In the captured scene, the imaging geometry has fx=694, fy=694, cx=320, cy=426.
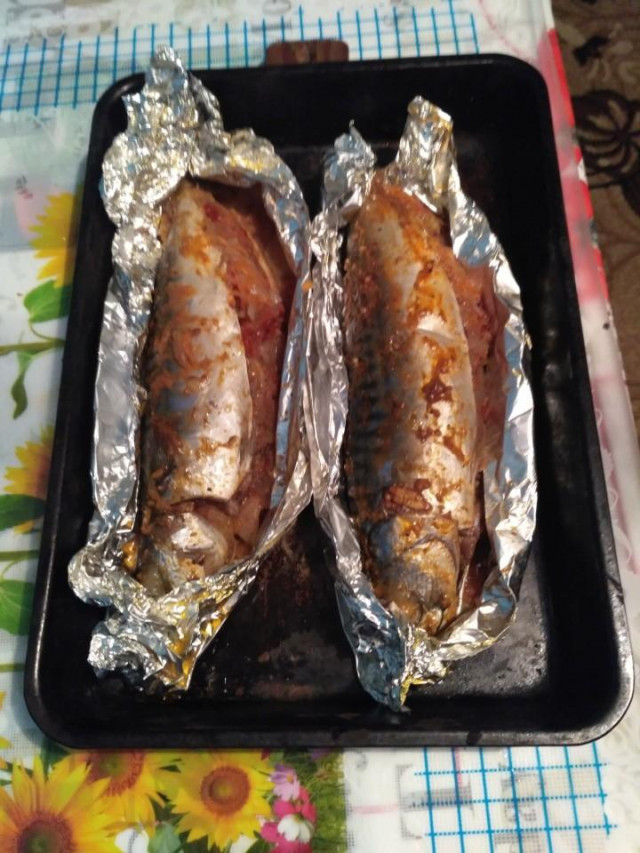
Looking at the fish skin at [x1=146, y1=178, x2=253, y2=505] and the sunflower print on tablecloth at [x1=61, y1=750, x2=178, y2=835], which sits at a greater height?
the fish skin at [x1=146, y1=178, x2=253, y2=505]

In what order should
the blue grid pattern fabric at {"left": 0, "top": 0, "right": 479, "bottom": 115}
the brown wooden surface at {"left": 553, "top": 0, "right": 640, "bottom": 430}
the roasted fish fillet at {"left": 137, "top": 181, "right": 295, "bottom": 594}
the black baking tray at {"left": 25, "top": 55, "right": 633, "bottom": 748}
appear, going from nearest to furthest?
the black baking tray at {"left": 25, "top": 55, "right": 633, "bottom": 748}, the roasted fish fillet at {"left": 137, "top": 181, "right": 295, "bottom": 594}, the blue grid pattern fabric at {"left": 0, "top": 0, "right": 479, "bottom": 115}, the brown wooden surface at {"left": 553, "top": 0, "right": 640, "bottom": 430}

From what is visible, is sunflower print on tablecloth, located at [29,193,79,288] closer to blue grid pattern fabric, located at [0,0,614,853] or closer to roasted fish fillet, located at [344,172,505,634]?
roasted fish fillet, located at [344,172,505,634]

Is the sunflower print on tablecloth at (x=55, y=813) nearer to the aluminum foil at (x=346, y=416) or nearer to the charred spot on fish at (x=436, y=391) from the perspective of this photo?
the aluminum foil at (x=346, y=416)

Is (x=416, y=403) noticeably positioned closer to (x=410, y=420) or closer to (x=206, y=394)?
(x=410, y=420)

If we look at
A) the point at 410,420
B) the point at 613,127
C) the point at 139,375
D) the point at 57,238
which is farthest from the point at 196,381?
the point at 613,127

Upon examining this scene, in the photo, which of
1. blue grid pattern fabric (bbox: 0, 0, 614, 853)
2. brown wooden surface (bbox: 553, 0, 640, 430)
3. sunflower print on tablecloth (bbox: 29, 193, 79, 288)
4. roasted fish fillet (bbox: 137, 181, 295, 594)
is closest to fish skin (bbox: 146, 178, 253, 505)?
roasted fish fillet (bbox: 137, 181, 295, 594)
